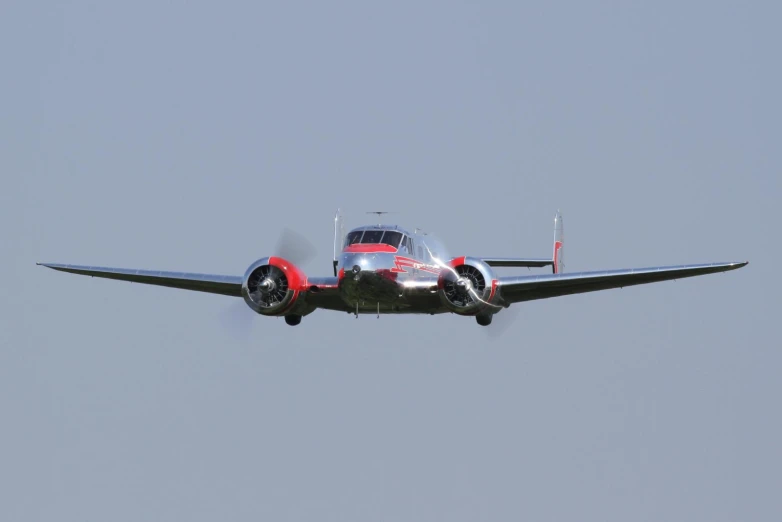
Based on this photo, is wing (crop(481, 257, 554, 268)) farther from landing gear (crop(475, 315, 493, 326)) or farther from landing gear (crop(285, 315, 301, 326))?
landing gear (crop(285, 315, 301, 326))

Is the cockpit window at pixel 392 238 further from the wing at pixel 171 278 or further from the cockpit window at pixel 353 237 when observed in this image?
the wing at pixel 171 278

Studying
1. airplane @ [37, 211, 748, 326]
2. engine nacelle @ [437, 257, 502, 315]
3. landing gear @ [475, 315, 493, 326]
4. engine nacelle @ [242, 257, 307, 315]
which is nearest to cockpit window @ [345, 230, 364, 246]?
airplane @ [37, 211, 748, 326]

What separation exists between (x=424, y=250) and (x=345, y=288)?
3.97 meters

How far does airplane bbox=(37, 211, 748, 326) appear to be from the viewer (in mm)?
43812

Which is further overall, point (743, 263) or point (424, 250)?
point (424, 250)

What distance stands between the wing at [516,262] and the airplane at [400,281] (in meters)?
3.13

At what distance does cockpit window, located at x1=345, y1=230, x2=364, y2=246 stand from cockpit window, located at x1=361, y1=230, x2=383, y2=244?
196 millimetres

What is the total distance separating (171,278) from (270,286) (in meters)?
4.68

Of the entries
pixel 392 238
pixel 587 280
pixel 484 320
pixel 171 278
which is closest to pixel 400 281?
pixel 392 238

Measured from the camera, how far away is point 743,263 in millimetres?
43250

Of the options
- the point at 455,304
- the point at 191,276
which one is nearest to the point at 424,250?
the point at 455,304

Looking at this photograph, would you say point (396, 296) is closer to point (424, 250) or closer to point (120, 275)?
point (424, 250)

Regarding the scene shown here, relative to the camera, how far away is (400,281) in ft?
146

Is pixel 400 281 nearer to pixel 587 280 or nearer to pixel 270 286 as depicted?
pixel 270 286
